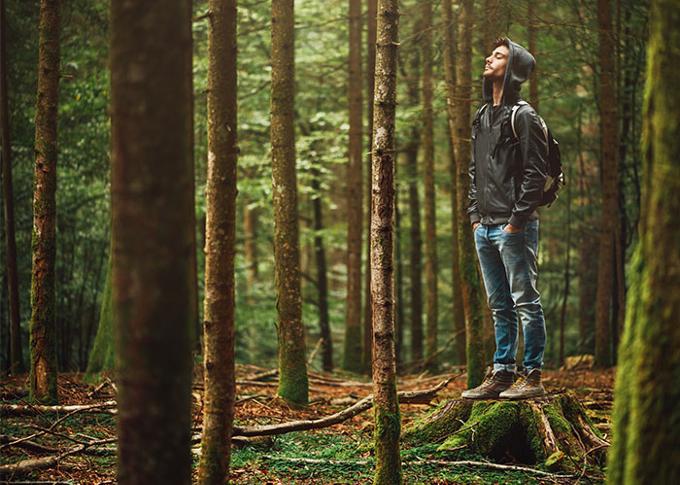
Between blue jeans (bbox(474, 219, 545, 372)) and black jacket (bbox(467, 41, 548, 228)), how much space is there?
156mm

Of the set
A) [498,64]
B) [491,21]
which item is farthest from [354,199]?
[498,64]

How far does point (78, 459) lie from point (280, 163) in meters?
4.52

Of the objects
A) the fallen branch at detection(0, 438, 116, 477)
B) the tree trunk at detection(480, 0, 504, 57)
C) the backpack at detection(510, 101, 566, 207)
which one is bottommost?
the fallen branch at detection(0, 438, 116, 477)

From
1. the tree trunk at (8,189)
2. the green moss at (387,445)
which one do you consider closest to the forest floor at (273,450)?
the green moss at (387,445)

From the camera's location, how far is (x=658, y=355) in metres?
3.09

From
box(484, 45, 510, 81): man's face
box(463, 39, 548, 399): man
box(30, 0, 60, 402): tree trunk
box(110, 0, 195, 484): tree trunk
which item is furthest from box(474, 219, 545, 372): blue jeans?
box(30, 0, 60, 402): tree trunk

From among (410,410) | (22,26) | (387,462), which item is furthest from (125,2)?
(22,26)

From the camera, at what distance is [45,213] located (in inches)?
306

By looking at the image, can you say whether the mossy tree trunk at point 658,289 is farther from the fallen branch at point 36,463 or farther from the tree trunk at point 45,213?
the tree trunk at point 45,213

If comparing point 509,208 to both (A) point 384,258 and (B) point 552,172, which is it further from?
(A) point 384,258

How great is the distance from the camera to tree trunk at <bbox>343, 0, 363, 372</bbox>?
15398mm

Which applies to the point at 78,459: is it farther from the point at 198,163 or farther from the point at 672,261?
the point at 198,163

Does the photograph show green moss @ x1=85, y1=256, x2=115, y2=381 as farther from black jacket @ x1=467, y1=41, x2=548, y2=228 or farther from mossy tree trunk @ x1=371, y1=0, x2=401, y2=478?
mossy tree trunk @ x1=371, y1=0, x2=401, y2=478

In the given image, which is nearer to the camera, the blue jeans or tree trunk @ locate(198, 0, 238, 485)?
tree trunk @ locate(198, 0, 238, 485)
